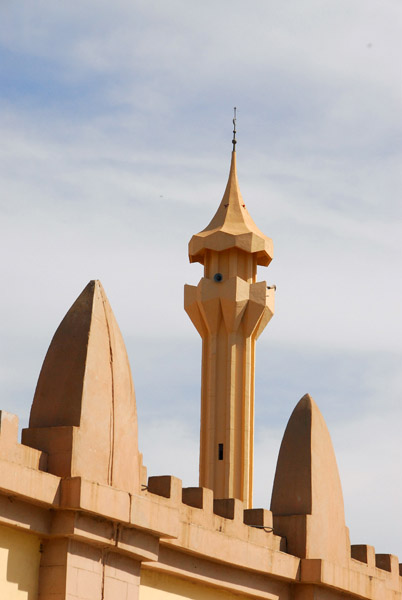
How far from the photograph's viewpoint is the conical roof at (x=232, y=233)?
4278 cm

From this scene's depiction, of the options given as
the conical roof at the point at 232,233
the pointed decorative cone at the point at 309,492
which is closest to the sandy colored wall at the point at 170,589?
the pointed decorative cone at the point at 309,492

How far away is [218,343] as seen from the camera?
139ft

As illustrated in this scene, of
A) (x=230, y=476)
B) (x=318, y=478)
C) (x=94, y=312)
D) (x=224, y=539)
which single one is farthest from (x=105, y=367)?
(x=230, y=476)

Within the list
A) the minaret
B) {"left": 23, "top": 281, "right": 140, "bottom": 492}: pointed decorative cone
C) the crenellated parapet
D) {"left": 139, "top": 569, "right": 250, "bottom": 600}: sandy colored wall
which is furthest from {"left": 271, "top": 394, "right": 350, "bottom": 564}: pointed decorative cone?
the minaret

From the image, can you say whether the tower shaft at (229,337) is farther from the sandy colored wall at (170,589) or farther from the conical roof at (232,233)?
the sandy colored wall at (170,589)

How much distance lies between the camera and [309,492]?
1945 cm

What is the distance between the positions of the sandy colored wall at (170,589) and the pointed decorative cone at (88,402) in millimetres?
1458

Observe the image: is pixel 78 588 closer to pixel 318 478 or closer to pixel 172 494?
pixel 172 494

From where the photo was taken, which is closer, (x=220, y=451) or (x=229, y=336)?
(x=220, y=451)

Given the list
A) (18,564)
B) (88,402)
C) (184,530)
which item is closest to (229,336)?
(184,530)

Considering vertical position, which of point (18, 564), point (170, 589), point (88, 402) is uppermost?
point (88, 402)

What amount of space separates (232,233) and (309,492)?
954 inches

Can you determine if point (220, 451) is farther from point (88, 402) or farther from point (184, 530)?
point (88, 402)

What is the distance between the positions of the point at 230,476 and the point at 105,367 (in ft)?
82.1
